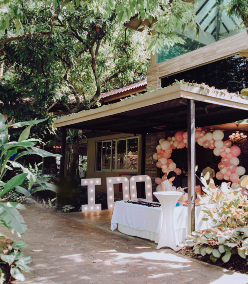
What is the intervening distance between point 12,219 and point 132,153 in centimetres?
897

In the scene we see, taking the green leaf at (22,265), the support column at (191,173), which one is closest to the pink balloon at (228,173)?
the support column at (191,173)

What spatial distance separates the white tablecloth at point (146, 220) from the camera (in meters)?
5.36

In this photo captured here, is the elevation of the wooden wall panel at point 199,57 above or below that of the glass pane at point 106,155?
above

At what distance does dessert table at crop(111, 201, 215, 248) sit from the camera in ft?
17.6

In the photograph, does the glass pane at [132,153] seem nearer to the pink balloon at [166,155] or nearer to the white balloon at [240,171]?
the pink balloon at [166,155]

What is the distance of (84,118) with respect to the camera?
7883 millimetres

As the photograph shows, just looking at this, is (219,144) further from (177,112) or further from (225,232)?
(225,232)

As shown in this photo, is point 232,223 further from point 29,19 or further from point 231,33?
point 29,19

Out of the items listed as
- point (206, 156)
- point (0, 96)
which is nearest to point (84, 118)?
point (0, 96)

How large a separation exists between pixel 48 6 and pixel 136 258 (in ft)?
29.8

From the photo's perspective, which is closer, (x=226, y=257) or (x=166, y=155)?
(x=226, y=257)

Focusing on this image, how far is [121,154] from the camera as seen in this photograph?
1259cm

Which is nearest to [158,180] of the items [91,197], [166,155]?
[166,155]

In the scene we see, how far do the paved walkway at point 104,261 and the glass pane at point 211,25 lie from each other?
21.3ft
